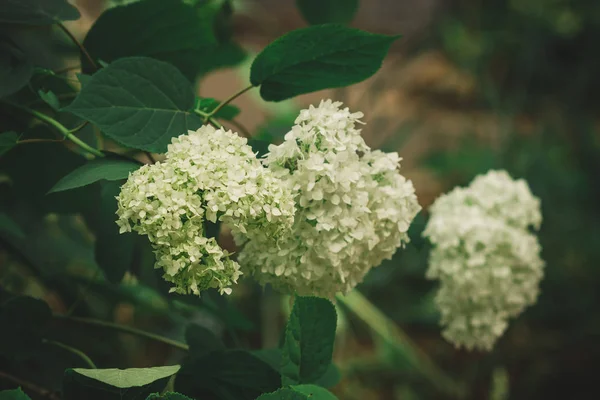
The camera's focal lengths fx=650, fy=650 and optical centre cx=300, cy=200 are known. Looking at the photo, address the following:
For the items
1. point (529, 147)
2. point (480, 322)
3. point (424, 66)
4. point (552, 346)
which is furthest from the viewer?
point (424, 66)

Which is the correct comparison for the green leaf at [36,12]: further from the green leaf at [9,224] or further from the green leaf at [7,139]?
the green leaf at [9,224]

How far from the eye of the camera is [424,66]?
381cm

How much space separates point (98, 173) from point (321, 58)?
26 centimetres

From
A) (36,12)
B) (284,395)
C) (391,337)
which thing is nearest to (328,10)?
(36,12)

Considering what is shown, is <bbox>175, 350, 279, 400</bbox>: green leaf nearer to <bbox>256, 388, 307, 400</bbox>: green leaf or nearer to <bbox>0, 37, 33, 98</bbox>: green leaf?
<bbox>256, 388, 307, 400</bbox>: green leaf

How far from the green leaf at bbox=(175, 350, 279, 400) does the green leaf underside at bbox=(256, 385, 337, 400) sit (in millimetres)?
90

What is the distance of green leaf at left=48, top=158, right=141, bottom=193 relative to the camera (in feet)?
1.87

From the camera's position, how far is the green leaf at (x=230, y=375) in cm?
68

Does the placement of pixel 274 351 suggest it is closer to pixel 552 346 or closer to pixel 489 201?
pixel 489 201

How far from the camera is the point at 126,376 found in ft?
1.82

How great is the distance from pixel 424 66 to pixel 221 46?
9.42 ft

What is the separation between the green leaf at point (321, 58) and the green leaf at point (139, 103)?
0.30 feet

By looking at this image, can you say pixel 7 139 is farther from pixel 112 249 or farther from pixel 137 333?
pixel 137 333

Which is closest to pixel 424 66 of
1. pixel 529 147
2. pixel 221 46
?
pixel 529 147
